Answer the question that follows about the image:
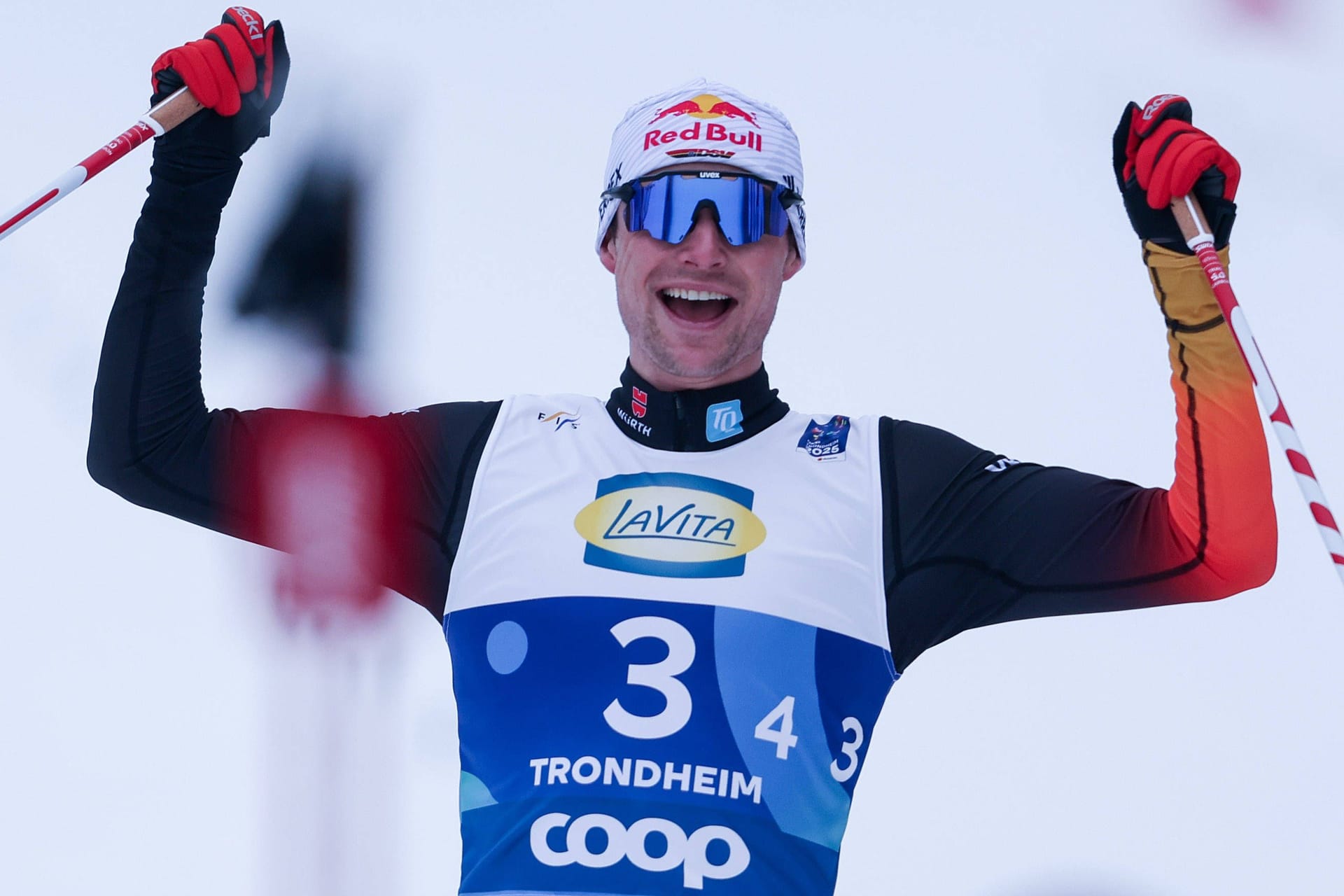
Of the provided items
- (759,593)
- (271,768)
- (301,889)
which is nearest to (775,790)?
(759,593)

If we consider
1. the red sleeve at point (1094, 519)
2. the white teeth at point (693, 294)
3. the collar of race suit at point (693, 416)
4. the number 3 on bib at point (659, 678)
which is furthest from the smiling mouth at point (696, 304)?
the number 3 on bib at point (659, 678)

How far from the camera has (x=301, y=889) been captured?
10.9 ft

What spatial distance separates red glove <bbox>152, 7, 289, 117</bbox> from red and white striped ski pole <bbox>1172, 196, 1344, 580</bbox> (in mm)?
1390

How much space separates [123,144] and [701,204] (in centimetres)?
88

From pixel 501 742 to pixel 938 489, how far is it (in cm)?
77

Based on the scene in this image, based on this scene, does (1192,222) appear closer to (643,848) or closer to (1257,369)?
(1257,369)

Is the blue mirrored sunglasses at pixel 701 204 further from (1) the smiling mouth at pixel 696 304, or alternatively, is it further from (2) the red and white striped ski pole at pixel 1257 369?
(2) the red and white striped ski pole at pixel 1257 369

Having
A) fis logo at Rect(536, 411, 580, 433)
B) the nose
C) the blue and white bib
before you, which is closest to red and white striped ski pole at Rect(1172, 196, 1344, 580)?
the blue and white bib

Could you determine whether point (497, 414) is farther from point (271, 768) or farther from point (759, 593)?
point (271, 768)

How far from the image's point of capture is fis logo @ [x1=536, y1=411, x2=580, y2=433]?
2.54m

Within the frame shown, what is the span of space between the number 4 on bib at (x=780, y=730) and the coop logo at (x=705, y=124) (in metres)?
0.93

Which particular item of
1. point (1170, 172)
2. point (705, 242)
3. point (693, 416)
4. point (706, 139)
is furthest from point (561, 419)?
point (1170, 172)

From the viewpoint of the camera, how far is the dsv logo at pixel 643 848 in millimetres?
2121

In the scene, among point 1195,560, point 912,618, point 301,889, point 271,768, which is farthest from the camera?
point 271,768
